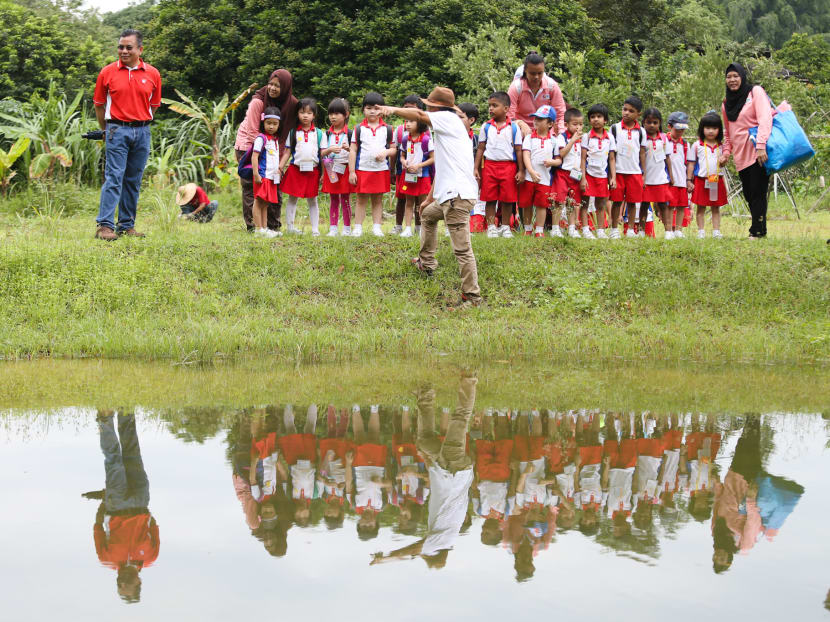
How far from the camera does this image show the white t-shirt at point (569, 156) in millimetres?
10953

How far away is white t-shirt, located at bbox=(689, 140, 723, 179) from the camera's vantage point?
11508 millimetres

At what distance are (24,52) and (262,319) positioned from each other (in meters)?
12.7

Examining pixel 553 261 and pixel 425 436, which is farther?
pixel 553 261

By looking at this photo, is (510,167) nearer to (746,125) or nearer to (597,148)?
(597,148)

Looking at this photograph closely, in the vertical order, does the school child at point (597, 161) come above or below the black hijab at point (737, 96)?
below

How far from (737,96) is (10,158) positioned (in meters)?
10.2

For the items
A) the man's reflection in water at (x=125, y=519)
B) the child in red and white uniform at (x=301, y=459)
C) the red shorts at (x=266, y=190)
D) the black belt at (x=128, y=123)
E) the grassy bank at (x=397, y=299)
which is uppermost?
the black belt at (x=128, y=123)

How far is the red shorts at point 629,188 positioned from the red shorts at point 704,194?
814 millimetres

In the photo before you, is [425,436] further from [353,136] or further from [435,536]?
[353,136]

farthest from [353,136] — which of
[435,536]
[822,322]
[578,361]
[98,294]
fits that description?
[435,536]

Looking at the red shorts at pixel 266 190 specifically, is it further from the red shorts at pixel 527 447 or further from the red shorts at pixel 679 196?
the red shorts at pixel 527 447

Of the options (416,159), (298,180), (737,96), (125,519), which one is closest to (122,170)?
(298,180)

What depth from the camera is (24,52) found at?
1875cm

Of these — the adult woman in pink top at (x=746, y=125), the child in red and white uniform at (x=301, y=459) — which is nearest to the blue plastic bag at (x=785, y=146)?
the adult woman in pink top at (x=746, y=125)
